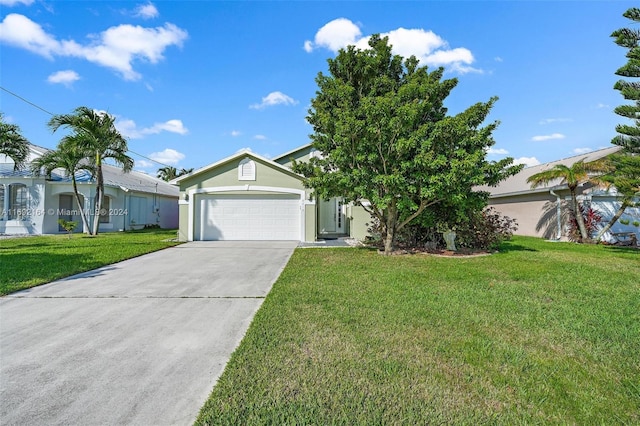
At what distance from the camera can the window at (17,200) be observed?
17609 mm

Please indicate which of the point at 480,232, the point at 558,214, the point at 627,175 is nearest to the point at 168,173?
the point at 480,232

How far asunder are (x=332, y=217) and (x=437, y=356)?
15067 mm

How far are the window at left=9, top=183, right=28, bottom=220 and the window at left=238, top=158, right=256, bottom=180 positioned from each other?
505 inches

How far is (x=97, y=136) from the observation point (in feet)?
53.4

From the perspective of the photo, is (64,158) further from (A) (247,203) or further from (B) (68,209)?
(A) (247,203)

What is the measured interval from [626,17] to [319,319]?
14.5m

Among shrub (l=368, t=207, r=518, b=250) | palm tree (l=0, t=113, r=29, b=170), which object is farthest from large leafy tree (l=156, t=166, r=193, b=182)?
shrub (l=368, t=207, r=518, b=250)

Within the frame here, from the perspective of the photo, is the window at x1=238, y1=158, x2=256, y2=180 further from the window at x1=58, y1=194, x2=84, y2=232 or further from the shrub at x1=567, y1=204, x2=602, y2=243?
the shrub at x1=567, y1=204, x2=602, y2=243

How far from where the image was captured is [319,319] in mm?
4262

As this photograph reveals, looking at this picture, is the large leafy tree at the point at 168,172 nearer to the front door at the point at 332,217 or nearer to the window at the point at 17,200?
the window at the point at 17,200

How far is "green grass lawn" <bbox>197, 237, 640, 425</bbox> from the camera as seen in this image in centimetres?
238

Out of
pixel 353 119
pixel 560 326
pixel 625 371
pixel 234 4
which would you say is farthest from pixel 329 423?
pixel 234 4

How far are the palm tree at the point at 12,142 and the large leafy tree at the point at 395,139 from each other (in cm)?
1495

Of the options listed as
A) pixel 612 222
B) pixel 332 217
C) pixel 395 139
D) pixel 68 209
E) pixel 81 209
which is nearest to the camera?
pixel 395 139
